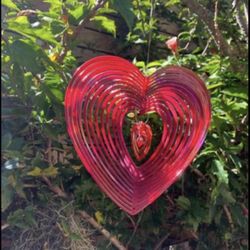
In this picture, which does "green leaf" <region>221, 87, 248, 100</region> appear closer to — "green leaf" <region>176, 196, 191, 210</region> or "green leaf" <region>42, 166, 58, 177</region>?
"green leaf" <region>176, 196, 191, 210</region>

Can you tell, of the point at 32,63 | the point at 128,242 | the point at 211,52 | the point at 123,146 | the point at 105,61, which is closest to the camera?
the point at 32,63

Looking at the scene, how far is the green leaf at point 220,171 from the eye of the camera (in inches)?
72.1

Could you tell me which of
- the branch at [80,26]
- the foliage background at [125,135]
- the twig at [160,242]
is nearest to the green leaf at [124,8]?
the foliage background at [125,135]

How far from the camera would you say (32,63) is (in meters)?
1.59

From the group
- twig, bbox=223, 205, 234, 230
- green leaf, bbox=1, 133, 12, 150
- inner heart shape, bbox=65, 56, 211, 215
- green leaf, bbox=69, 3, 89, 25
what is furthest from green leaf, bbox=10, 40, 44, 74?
twig, bbox=223, 205, 234, 230

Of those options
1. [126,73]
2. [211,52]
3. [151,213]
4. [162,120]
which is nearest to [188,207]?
[151,213]

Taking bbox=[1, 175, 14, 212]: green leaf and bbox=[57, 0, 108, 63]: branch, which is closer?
bbox=[1, 175, 14, 212]: green leaf

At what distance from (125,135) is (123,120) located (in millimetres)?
56

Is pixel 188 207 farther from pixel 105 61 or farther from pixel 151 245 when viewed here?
pixel 105 61

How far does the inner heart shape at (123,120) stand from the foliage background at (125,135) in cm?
11

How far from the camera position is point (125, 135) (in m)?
1.93

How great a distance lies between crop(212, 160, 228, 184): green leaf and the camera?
1.83 metres

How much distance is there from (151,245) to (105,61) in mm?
689

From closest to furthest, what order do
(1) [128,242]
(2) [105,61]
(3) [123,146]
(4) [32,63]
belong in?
1. (4) [32,63]
2. (2) [105,61]
3. (3) [123,146]
4. (1) [128,242]
